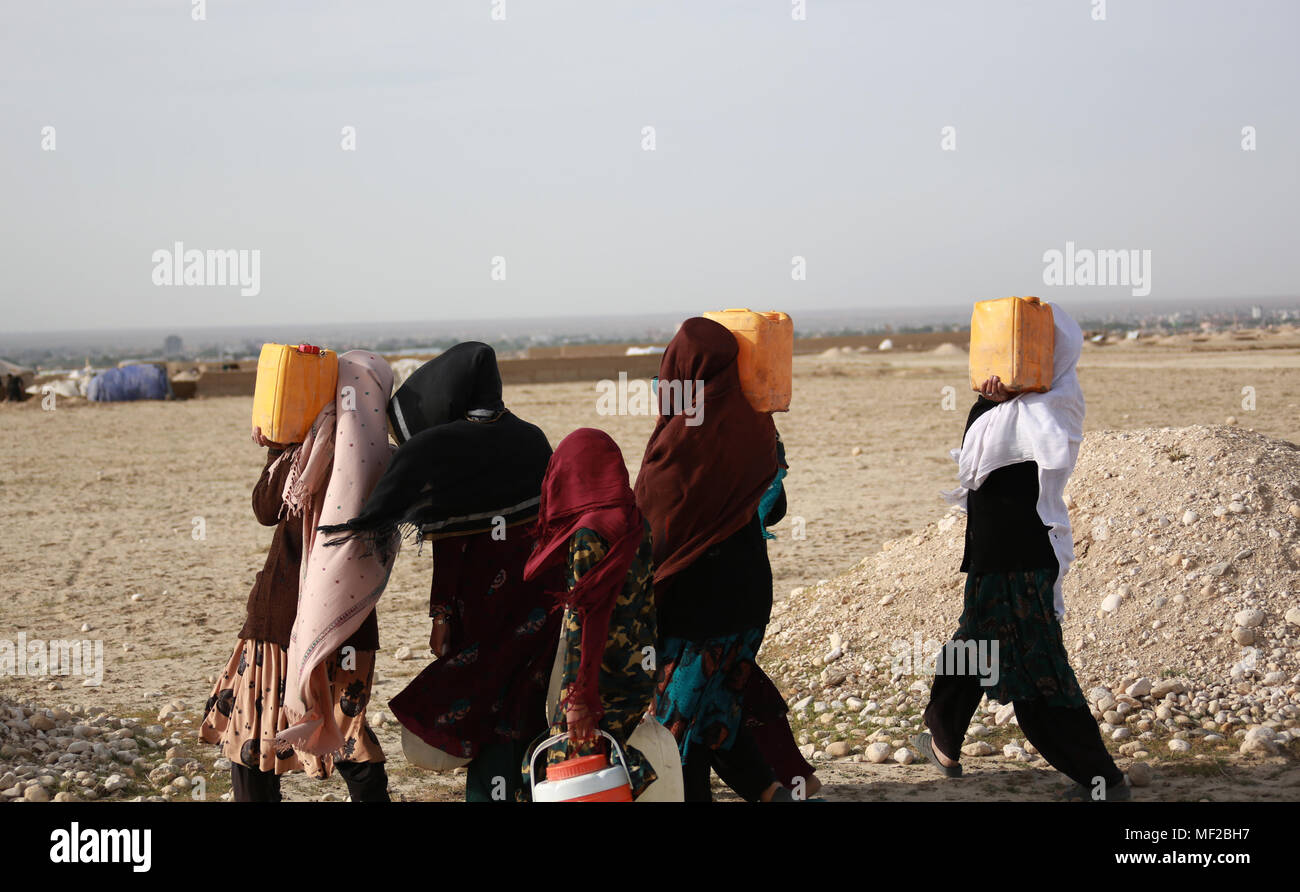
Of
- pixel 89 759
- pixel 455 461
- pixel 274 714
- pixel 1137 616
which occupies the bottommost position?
pixel 89 759

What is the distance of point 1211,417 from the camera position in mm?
17203

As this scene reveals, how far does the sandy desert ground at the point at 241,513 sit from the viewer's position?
220 inches

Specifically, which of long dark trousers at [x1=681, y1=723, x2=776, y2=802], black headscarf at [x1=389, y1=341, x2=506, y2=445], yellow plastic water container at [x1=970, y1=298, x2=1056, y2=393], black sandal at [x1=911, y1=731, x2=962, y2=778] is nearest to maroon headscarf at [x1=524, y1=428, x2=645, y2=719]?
black headscarf at [x1=389, y1=341, x2=506, y2=445]

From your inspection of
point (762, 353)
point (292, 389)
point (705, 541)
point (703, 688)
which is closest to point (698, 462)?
point (705, 541)

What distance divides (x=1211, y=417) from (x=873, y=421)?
189 inches

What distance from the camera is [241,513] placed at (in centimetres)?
1220

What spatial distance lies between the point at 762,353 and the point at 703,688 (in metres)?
1.04

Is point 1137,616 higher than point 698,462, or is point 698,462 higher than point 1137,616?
point 698,462

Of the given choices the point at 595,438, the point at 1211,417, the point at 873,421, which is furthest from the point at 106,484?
the point at 1211,417

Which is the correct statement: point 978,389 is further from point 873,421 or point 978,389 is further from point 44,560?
point 873,421

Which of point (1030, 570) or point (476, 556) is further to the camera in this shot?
point (1030, 570)

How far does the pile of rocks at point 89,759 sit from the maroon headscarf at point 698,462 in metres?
2.23

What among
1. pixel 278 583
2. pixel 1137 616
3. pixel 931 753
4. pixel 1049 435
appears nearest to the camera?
pixel 278 583

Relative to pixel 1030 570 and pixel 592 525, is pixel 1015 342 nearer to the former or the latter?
pixel 1030 570
